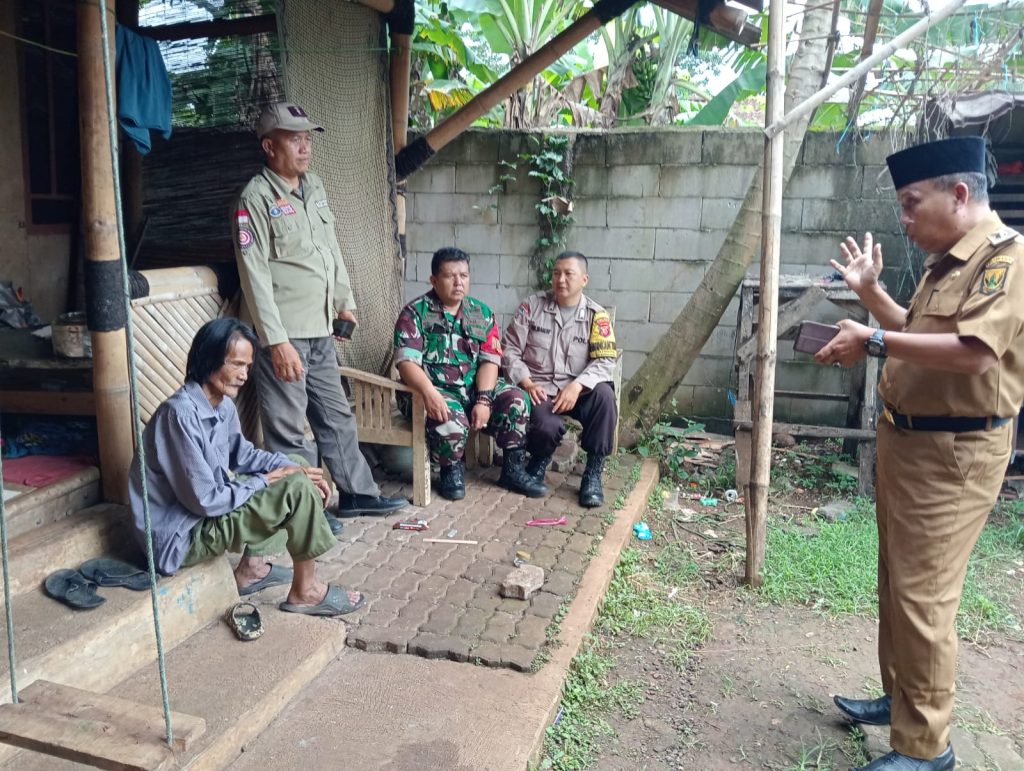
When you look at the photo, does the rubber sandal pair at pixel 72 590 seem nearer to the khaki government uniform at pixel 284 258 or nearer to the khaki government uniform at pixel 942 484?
the khaki government uniform at pixel 284 258

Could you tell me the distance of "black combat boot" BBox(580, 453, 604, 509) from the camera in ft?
15.6

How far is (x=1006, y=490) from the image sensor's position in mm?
5262

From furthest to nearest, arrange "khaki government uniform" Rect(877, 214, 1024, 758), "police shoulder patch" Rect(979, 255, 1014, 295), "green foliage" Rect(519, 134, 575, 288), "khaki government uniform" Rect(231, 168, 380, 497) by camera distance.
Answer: "green foliage" Rect(519, 134, 575, 288)
"khaki government uniform" Rect(231, 168, 380, 497)
"khaki government uniform" Rect(877, 214, 1024, 758)
"police shoulder patch" Rect(979, 255, 1014, 295)

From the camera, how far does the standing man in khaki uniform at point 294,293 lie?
12.5ft

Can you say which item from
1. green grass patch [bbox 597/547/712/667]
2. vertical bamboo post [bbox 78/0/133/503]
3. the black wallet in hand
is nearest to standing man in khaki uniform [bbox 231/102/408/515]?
vertical bamboo post [bbox 78/0/133/503]

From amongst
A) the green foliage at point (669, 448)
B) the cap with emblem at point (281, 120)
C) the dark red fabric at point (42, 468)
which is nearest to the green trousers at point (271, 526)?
the dark red fabric at point (42, 468)

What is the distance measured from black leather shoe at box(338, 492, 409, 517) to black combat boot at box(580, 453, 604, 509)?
117cm

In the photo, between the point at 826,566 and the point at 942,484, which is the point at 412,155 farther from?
the point at 942,484

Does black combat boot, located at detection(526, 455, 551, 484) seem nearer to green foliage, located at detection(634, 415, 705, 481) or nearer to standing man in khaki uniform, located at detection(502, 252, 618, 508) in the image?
standing man in khaki uniform, located at detection(502, 252, 618, 508)

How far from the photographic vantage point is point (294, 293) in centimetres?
397

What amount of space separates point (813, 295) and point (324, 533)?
3545 millimetres

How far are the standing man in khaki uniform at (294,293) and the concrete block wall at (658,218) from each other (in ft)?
8.70

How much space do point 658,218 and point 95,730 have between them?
18.1 ft

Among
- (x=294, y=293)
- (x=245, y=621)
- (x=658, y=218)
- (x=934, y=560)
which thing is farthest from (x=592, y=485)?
(x=658, y=218)
